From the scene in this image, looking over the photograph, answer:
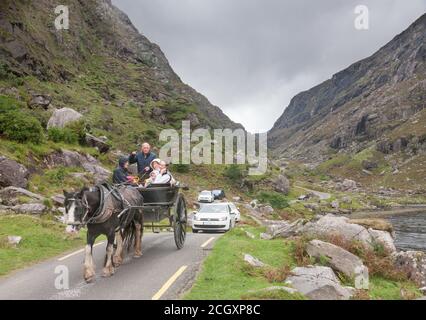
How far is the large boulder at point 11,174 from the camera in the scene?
25094 mm

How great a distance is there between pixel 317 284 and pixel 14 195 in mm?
19583

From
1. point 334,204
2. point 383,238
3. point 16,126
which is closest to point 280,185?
point 334,204

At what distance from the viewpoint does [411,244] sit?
46938 mm

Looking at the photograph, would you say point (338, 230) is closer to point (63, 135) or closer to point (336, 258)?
point (336, 258)

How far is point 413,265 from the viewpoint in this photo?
1686 cm

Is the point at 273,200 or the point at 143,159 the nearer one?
the point at 143,159

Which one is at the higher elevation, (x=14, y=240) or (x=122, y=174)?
(x=122, y=174)

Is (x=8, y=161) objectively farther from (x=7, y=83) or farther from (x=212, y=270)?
(x=7, y=83)

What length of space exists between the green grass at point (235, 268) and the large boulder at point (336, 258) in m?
0.91

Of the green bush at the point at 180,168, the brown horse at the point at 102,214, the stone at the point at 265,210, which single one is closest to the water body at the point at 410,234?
the stone at the point at 265,210

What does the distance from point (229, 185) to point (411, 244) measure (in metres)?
38.8

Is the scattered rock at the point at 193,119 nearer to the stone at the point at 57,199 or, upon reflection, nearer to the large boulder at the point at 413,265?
the stone at the point at 57,199

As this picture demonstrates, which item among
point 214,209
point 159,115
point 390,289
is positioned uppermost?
point 159,115

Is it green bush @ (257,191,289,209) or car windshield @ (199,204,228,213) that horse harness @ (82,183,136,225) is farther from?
green bush @ (257,191,289,209)
